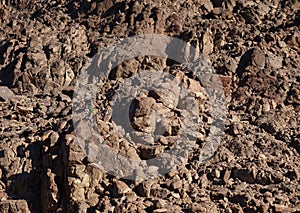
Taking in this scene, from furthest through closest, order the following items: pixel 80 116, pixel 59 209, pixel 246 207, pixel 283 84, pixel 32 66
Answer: pixel 32 66 → pixel 283 84 → pixel 80 116 → pixel 59 209 → pixel 246 207

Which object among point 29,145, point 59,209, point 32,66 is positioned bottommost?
point 59,209

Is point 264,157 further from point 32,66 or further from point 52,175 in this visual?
point 32,66

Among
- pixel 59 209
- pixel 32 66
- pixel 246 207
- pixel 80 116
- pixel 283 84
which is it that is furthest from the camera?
pixel 32 66

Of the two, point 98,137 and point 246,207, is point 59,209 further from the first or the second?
point 246,207

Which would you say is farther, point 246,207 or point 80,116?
point 80,116

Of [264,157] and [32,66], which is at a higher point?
[32,66]

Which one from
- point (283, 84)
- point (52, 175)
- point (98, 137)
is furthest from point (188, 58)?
point (52, 175)
